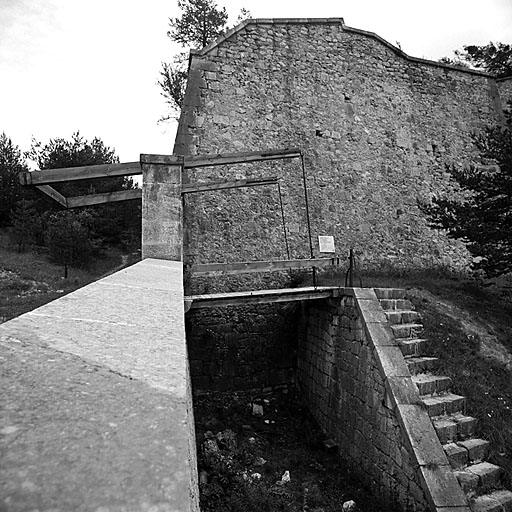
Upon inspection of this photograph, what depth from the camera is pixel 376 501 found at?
476 centimetres

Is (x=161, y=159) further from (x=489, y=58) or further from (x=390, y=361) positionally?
(x=489, y=58)

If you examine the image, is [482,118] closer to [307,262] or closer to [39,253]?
[307,262]

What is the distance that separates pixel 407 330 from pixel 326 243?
4540 mm

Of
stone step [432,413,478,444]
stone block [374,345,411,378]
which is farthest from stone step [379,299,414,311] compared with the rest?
stone step [432,413,478,444]

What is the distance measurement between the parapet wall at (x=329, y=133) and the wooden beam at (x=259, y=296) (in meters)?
2.91

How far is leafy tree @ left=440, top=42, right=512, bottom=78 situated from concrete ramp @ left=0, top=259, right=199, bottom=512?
22.4m

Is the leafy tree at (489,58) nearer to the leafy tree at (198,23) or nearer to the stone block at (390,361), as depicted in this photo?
the leafy tree at (198,23)

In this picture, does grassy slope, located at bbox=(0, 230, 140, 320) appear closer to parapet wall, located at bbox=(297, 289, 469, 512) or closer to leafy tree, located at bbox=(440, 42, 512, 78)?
parapet wall, located at bbox=(297, 289, 469, 512)

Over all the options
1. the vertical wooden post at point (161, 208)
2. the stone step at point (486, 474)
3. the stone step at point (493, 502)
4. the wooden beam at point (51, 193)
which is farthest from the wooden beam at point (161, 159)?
the stone step at point (493, 502)

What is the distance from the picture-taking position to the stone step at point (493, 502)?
3871 millimetres

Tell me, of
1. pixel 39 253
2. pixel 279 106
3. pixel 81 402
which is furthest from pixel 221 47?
pixel 39 253

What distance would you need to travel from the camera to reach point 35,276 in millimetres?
13172

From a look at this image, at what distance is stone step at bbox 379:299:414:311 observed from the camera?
245 inches

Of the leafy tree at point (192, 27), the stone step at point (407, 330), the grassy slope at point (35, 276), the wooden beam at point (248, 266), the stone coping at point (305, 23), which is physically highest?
the leafy tree at point (192, 27)
